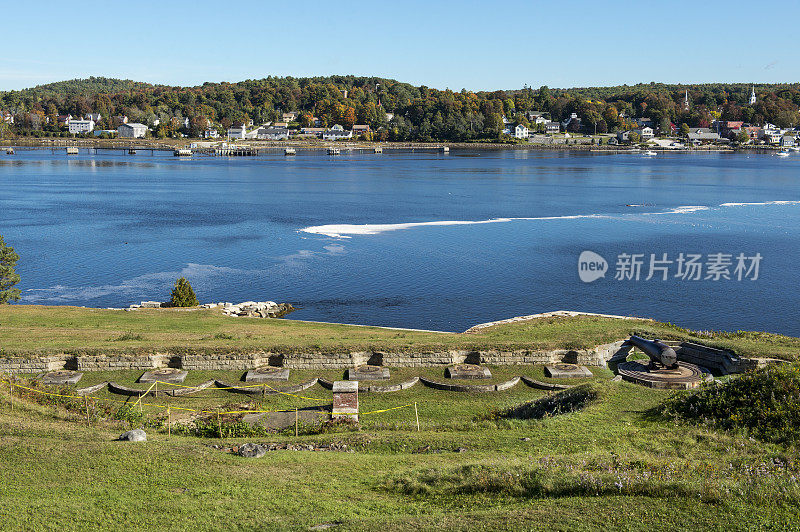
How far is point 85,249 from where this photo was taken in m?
57.8

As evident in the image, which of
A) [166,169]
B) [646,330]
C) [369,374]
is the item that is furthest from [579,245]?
[166,169]

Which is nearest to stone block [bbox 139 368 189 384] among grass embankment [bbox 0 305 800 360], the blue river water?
grass embankment [bbox 0 305 800 360]

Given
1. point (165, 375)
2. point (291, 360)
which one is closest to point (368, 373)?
point (291, 360)

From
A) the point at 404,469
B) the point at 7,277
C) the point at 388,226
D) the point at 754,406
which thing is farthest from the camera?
the point at 388,226

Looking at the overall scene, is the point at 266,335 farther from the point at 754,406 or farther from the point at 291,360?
the point at 754,406

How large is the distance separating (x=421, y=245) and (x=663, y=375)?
3914 centimetres

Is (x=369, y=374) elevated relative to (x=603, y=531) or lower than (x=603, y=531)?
lower

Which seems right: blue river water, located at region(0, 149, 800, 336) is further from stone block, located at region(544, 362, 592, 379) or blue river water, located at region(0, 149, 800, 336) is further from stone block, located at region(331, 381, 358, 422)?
stone block, located at region(331, 381, 358, 422)

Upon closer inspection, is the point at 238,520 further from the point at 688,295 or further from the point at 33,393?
the point at 688,295

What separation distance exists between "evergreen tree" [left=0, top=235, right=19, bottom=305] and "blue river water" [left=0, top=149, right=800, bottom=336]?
2152 mm

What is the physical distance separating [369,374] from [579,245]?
42417 mm

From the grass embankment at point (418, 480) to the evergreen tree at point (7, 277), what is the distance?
26196mm

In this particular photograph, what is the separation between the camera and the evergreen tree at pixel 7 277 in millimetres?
38906

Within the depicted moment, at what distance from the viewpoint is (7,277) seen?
3972cm
